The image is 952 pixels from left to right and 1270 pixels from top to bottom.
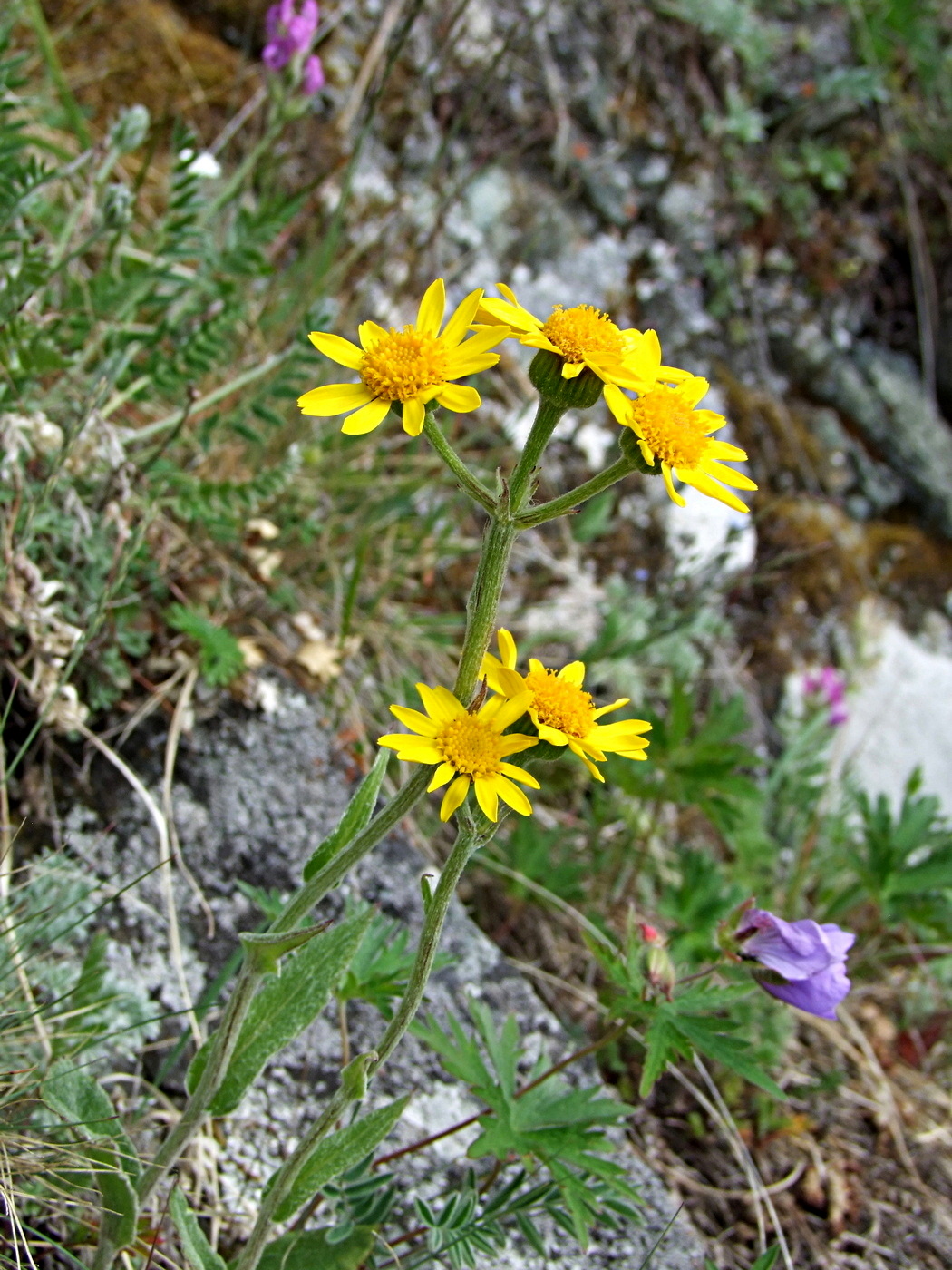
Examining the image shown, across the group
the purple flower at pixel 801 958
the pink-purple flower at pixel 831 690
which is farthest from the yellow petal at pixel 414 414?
the pink-purple flower at pixel 831 690

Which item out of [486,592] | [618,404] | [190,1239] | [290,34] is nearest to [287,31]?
[290,34]

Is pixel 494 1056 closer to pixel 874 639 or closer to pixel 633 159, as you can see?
pixel 874 639

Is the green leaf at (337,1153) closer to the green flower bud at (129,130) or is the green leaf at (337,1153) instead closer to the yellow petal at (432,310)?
the yellow petal at (432,310)

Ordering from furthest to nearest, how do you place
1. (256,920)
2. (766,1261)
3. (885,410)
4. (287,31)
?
(885,410) → (287,31) → (256,920) → (766,1261)

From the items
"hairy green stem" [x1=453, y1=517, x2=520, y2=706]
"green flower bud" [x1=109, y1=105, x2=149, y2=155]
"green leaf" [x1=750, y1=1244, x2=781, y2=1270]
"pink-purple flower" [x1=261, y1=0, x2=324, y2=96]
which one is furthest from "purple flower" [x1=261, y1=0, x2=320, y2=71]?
"green leaf" [x1=750, y1=1244, x2=781, y2=1270]

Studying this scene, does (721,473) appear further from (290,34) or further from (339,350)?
(290,34)

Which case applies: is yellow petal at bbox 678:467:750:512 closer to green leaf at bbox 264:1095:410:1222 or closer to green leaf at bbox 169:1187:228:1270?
green leaf at bbox 264:1095:410:1222
